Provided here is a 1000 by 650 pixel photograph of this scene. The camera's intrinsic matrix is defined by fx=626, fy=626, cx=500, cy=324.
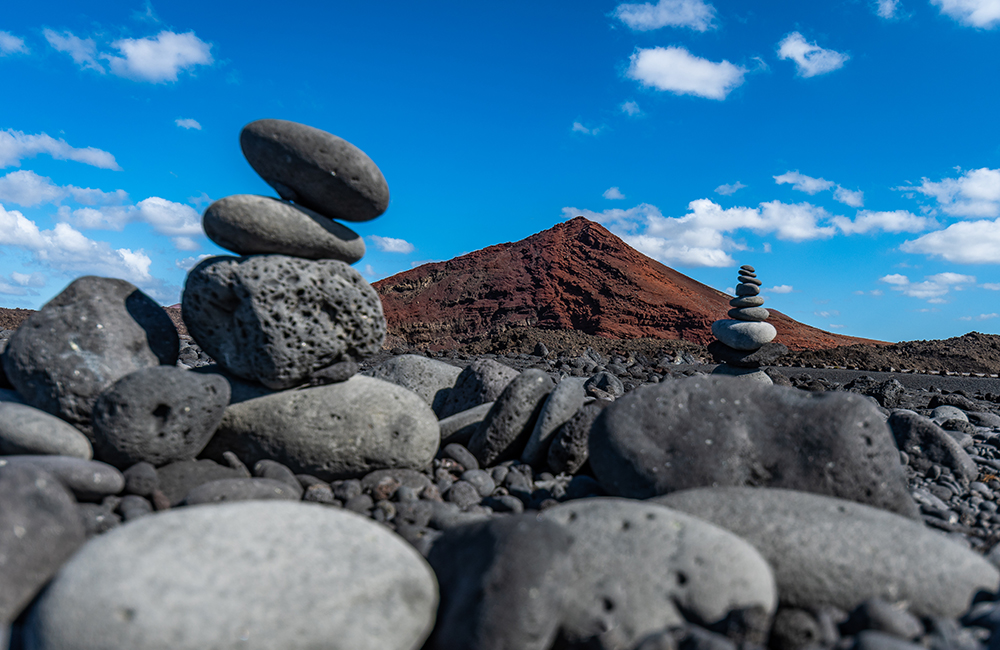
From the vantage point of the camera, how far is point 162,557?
265 centimetres

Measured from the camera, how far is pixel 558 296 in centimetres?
2845

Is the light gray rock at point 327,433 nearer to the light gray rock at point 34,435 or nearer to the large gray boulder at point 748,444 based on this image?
the light gray rock at point 34,435

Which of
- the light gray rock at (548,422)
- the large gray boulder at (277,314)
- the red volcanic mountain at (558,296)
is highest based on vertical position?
the red volcanic mountain at (558,296)

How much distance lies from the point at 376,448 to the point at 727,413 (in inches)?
112

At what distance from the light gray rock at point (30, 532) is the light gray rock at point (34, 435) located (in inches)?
47.3

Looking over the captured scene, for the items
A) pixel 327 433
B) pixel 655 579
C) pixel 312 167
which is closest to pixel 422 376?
pixel 327 433

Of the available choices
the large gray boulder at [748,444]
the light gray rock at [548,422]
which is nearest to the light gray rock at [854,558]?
the large gray boulder at [748,444]

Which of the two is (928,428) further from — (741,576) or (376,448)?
(376,448)

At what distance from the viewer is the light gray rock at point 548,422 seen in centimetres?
561

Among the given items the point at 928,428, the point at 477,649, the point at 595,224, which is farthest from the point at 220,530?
the point at 595,224

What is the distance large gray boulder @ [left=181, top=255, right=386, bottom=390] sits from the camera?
526 cm

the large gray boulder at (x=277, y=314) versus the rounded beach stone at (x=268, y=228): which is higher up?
the rounded beach stone at (x=268, y=228)

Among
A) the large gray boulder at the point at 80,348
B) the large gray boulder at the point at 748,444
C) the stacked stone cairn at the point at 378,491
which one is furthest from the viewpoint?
the large gray boulder at the point at 80,348

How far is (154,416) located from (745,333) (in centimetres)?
871
